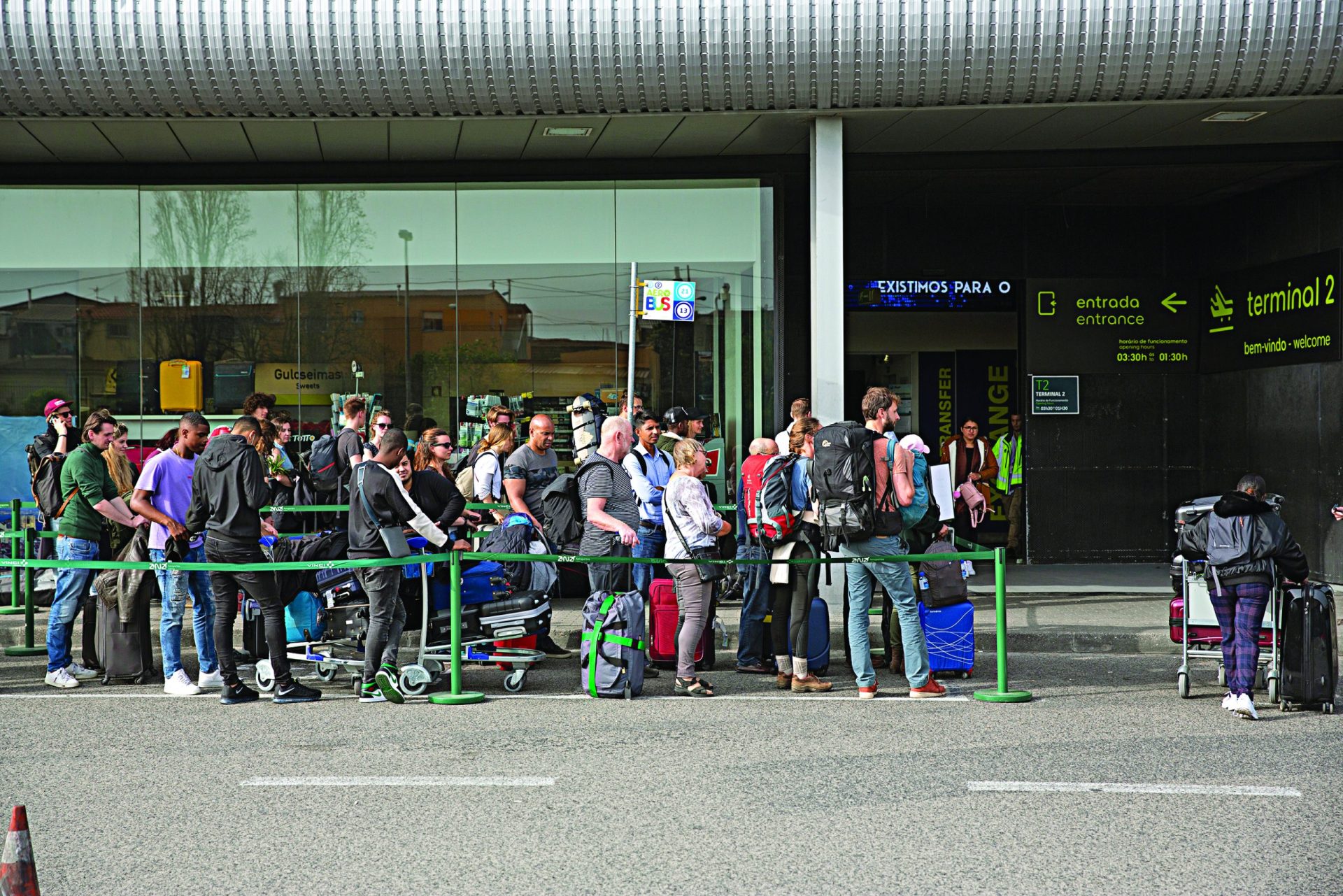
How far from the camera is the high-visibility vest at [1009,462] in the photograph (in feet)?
53.8

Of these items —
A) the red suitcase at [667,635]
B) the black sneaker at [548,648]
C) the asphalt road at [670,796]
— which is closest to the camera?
the asphalt road at [670,796]

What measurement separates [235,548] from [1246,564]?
6.12 m

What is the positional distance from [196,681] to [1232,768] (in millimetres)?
6428

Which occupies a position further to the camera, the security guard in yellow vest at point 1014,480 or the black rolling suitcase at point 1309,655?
the security guard in yellow vest at point 1014,480

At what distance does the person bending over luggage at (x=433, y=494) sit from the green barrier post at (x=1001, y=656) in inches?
138

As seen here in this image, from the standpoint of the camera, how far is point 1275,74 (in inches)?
440

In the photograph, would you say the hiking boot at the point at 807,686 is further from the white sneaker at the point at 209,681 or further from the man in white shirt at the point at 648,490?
the white sneaker at the point at 209,681

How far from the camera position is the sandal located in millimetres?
8469

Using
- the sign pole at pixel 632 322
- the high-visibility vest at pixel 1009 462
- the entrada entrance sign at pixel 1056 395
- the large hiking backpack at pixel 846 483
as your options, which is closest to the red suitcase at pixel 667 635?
the sign pole at pixel 632 322

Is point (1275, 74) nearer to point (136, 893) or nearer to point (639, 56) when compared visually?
point (639, 56)

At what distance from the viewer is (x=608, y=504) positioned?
8875 mm

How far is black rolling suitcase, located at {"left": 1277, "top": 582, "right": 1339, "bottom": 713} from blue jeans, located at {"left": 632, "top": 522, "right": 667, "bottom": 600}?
398 centimetres

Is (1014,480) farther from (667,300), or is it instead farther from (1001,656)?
(1001,656)

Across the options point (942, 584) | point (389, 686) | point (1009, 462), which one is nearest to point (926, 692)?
point (942, 584)
